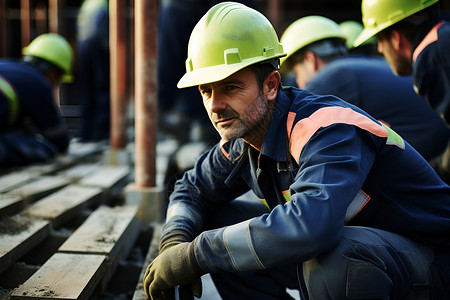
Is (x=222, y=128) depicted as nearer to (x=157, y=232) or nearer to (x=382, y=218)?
(x=382, y=218)

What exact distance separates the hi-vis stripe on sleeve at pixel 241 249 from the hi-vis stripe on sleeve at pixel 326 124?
33cm

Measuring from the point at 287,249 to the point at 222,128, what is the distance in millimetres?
578

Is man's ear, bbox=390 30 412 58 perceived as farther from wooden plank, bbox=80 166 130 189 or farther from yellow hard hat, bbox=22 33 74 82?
yellow hard hat, bbox=22 33 74 82

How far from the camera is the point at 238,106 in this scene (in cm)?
173

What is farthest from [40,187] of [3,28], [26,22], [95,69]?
[3,28]

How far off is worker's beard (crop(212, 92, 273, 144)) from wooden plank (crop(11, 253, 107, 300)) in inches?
30.6

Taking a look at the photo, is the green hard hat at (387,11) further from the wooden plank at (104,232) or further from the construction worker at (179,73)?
the construction worker at (179,73)

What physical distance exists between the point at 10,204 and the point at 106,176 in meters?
1.15

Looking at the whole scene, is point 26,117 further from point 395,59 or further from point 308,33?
point 395,59

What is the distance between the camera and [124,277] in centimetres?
221

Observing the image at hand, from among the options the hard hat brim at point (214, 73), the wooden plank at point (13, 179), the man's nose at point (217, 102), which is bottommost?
the wooden plank at point (13, 179)

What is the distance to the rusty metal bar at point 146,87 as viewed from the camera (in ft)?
9.26

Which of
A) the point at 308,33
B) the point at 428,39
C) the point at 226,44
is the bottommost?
the point at 226,44

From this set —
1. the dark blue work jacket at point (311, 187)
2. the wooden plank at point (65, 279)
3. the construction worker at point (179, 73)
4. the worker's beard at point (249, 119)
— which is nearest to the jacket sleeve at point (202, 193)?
the dark blue work jacket at point (311, 187)
